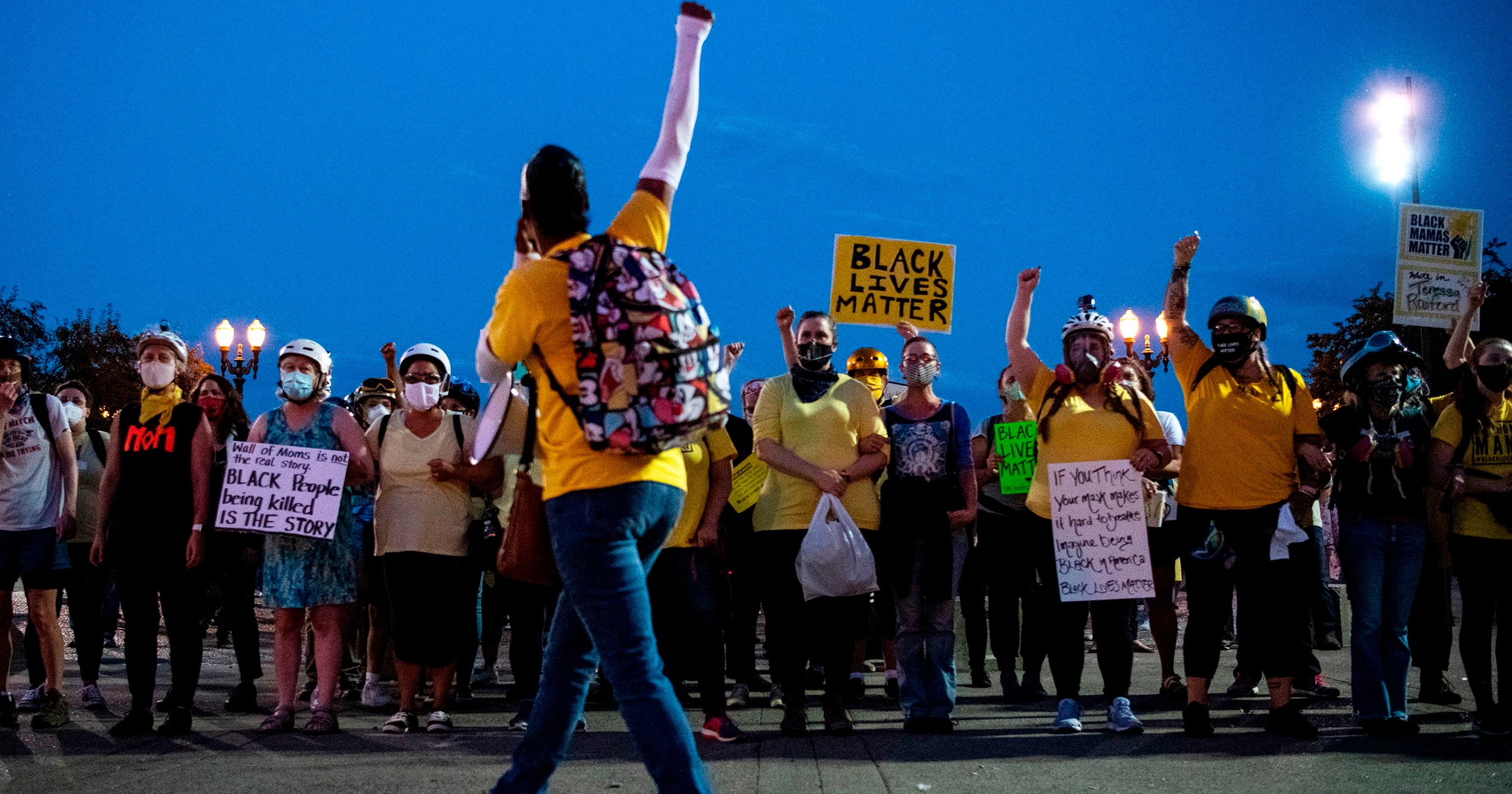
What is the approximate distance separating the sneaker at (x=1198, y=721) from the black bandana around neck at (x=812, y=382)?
2476 mm

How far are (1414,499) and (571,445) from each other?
17.0ft

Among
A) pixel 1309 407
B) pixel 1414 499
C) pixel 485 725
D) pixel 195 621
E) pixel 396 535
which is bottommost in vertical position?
pixel 485 725

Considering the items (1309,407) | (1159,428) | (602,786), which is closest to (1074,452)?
(1159,428)

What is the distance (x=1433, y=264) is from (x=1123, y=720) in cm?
507

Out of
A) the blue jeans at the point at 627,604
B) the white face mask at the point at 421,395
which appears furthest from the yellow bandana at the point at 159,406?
the blue jeans at the point at 627,604

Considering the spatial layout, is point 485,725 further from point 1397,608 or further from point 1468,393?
point 1468,393

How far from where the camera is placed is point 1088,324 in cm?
712

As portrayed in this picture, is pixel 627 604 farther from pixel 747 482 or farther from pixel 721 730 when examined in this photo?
pixel 747 482

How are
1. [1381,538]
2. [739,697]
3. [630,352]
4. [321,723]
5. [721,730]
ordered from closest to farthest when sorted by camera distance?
[630,352]
[721,730]
[1381,538]
[321,723]
[739,697]

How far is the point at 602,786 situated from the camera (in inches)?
217

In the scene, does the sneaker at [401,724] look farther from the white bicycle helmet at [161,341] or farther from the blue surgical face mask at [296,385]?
the white bicycle helmet at [161,341]

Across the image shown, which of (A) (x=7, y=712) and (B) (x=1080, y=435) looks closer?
(B) (x=1080, y=435)

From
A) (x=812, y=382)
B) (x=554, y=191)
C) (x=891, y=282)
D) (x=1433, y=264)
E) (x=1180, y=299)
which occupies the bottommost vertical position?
Result: (x=812, y=382)

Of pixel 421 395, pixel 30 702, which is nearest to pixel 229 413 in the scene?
pixel 421 395
